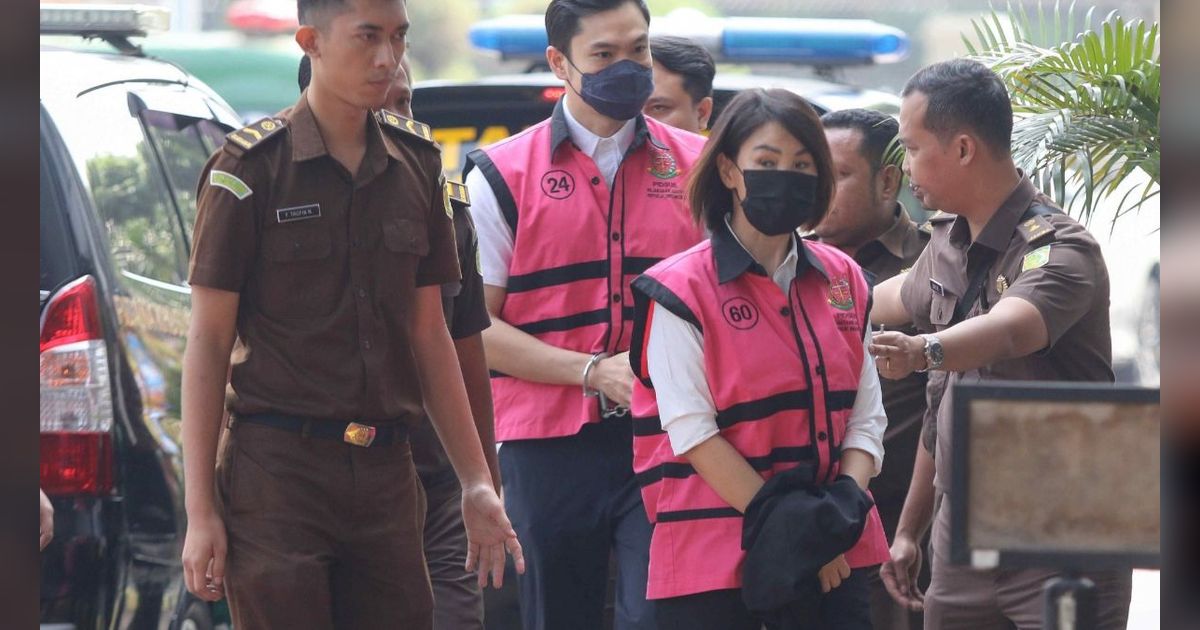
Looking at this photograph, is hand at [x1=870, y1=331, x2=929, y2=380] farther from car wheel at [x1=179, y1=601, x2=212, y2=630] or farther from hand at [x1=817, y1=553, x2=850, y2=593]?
car wheel at [x1=179, y1=601, x2=212, y2=630]

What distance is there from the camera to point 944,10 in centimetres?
2144

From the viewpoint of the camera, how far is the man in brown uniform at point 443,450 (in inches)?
149

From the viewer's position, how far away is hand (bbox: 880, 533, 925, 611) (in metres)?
4.18

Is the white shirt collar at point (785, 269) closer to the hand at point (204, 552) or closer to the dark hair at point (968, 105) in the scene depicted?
the dark hair at point (968, 105)

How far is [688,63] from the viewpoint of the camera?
201 inches

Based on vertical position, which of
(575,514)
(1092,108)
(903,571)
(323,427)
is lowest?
(903,571)

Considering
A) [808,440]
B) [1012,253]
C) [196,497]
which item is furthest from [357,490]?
[1012,253]

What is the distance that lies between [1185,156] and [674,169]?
1818mm

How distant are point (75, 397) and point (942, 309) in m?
1.90

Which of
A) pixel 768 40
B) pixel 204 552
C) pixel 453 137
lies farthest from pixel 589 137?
pixel 768 40

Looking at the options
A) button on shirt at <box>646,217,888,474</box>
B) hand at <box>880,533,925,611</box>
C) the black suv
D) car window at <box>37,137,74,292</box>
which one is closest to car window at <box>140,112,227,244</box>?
the black suv

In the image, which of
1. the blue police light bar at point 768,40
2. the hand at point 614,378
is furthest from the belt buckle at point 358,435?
the blue police light bar at point 768,40

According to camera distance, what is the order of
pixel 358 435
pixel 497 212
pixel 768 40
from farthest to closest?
pixel 768 40
pixel 497 212
pixel 358 435

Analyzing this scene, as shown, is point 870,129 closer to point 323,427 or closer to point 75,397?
point 323,427
